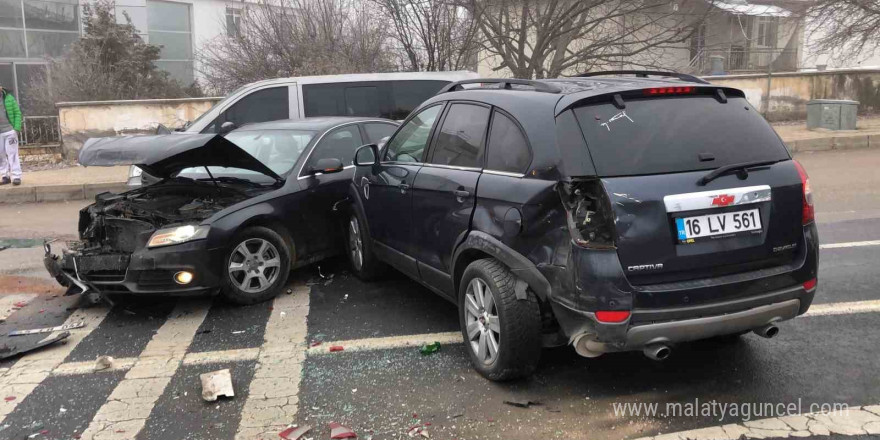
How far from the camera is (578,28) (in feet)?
44.2

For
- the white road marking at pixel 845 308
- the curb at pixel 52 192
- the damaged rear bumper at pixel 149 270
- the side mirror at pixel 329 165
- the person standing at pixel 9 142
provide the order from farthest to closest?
the person standing at pixel 9 142, the curb at pixel 52 192, the side mirror at pixel 329 165, the damaged rear bumper at pixel 149 270, the white road marking at pixel 845 308

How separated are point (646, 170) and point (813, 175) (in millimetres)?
9444

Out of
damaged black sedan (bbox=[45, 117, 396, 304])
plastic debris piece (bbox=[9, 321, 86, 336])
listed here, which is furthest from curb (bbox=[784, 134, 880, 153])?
plastic debris piece (bbox=[9, 321, 86, 336])

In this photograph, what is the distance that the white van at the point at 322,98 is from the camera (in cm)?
1004

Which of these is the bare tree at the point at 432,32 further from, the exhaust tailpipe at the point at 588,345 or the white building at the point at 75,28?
the exhaust tailpipe at the point at 588,345

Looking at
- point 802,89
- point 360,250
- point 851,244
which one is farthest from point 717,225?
point 802,89

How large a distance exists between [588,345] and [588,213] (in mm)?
683

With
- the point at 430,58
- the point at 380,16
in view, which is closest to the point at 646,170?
the point at 430,58

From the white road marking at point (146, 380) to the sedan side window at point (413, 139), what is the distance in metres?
2.06

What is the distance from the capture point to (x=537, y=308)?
3721 mm

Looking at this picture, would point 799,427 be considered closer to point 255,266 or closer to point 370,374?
point 370,374

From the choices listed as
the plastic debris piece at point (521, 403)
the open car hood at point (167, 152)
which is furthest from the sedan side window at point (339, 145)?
the plastic debris piece at point (521, 403)

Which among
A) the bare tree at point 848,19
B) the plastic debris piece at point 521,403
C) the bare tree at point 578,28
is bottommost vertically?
the plastic debris piece at point 521,403

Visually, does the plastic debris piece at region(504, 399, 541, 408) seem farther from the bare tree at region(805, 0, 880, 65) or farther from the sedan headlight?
the bare tree at region(805, 0, 880, 65)
